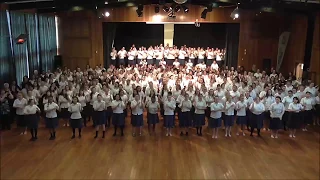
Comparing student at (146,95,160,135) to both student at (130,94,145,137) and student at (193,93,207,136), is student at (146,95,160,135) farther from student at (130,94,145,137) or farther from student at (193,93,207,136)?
student at (193,93,207,136)

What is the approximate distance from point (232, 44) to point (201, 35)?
106 inches

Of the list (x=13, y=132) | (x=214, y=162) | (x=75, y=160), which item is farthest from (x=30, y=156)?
(x=214, y=162)

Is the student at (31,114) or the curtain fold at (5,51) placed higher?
the curtain fold at (5,51)

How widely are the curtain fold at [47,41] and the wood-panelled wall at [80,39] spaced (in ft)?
2.07

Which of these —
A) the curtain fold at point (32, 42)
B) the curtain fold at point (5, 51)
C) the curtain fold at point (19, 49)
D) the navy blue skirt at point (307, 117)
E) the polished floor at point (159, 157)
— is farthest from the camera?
the curtain fold at point (32, 42)

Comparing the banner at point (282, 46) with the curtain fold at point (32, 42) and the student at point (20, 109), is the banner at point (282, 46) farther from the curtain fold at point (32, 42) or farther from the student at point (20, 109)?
the student at point (20, 109)

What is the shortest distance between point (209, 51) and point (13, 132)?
12.3m

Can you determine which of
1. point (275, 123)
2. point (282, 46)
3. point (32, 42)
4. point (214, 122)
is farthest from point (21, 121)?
point (282, 46)

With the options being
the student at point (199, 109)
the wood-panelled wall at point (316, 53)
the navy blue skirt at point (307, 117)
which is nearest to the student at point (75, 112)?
the student at point (199, 109)

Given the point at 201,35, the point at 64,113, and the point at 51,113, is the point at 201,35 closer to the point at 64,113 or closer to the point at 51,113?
the point at 64,113

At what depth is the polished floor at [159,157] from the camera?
8.16 meters

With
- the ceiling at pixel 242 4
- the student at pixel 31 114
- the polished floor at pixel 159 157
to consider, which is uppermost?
the ceiling at pixel 242 4

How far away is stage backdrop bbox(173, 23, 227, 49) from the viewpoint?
72.3 ft

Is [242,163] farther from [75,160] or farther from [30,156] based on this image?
[30,156]
